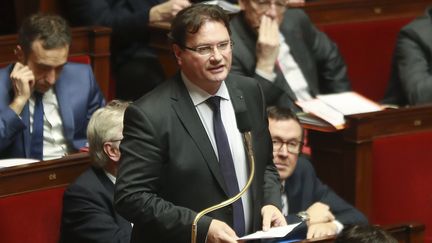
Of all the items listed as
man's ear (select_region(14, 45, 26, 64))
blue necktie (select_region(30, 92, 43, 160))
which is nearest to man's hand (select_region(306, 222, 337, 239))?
blue necktie (select_region(30, 92, 43, 160))

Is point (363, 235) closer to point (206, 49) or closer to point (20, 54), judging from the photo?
point (206, 49)

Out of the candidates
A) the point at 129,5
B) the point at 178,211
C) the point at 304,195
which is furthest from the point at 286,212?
the point at 129,5

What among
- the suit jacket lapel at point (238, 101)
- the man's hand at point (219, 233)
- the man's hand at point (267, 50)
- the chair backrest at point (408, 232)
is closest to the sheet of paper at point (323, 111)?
the man's hand at point (267, 50)

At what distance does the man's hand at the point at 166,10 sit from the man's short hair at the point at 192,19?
99 cm

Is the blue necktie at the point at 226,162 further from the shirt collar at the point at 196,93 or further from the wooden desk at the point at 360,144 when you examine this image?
the wooden desk at the point at 360,144

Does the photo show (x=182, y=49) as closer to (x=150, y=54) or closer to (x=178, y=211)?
(x=178, y=211)

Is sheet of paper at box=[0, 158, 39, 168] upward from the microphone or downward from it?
downward

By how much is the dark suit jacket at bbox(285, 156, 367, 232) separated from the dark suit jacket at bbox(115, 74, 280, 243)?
566mm

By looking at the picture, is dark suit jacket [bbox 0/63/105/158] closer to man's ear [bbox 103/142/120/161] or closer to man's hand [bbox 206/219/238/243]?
man's ear [bbox 103/142/120/161]

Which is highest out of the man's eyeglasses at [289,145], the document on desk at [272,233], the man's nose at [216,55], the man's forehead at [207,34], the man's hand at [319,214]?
the man's forehead at [207,34]

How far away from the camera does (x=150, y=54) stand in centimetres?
255

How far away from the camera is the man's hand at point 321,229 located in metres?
Answer: 1.86

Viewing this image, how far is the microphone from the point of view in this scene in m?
1.37

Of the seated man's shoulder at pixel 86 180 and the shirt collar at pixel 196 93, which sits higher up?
the shirt collar at pixel 196 93
